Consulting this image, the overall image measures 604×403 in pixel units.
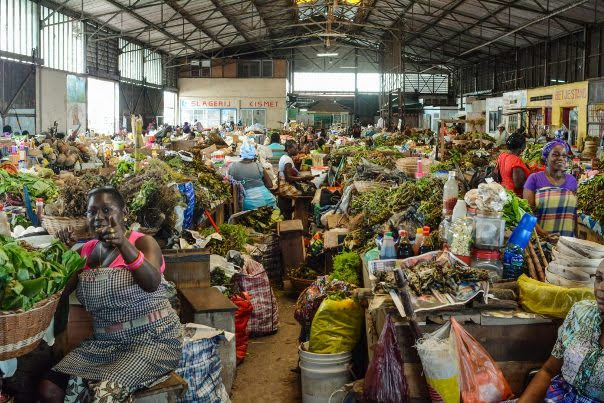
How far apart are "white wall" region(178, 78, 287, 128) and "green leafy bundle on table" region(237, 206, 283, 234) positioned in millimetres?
25818

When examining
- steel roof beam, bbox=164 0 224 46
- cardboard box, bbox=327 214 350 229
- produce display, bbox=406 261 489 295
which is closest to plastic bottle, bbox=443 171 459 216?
produce display, bbox=406 261 489 295

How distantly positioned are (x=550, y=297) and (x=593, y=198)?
365 centimetres

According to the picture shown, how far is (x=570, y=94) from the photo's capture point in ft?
62.8

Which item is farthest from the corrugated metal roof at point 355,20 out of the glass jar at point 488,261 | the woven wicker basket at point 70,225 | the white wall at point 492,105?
the woven wicker basket at point 70,225

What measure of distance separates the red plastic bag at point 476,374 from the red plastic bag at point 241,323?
2.59 m

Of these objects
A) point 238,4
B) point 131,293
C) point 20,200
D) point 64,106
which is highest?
point 238,4

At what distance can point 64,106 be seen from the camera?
19156 millimetres

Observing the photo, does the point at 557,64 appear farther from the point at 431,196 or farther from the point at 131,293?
the point at 131,293

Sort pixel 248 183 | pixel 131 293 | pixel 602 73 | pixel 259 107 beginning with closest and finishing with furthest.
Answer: pixel 131 293
pixel 248 183
pixel 602 73
pixel 259 107

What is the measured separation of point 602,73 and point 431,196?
1572cm

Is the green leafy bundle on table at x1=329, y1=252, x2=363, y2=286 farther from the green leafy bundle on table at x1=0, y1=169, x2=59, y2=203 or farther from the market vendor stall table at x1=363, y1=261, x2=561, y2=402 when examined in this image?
the green leafy bundle on table at x1=0, y1=169, x2=59, y2=203

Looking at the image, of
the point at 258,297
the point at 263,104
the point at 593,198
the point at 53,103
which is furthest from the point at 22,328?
the point at 263,104

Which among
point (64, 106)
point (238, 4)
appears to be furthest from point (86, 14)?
point (238, 4)

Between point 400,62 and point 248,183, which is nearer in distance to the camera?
point 248,183
